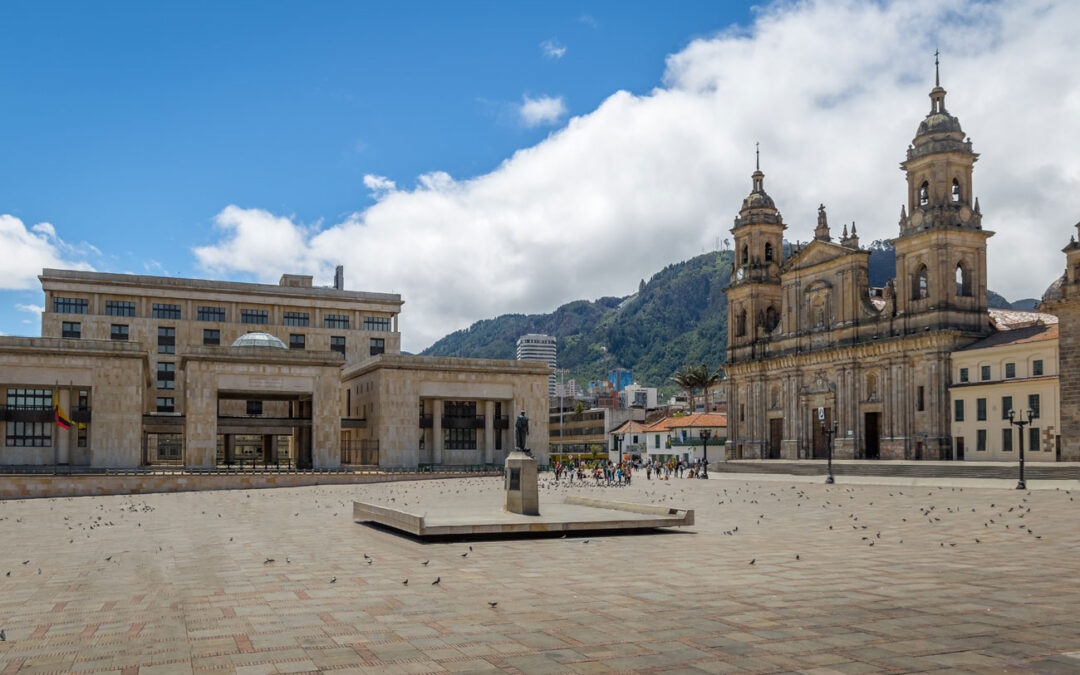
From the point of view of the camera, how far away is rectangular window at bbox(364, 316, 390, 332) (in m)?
83.4

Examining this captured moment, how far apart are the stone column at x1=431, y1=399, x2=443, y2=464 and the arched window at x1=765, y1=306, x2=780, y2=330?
29.9 metres

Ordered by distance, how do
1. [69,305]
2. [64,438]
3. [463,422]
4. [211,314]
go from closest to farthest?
1. [64,438]
2. [463,422]
3. [69,305]
4. [211,314]

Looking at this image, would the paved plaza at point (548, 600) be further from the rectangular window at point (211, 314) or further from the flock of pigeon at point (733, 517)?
the rectangular window at point (211, 314)

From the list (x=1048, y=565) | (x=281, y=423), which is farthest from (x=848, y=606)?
(x=281, y=423)

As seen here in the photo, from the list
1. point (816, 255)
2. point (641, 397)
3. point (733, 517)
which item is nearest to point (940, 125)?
point (816, 255)

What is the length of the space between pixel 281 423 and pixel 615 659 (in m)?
56.9

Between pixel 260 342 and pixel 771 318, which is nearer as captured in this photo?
pixel 260 342

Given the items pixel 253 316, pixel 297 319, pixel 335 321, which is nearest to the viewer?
pixel 253 316

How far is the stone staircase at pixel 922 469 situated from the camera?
41.8 m

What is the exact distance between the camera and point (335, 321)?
8206 cm

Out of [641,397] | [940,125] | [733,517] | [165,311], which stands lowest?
[733,517]

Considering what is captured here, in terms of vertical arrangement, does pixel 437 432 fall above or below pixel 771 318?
below

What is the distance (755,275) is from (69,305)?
5598 centimetres

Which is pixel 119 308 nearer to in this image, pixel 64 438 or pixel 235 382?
pixel 64 438
